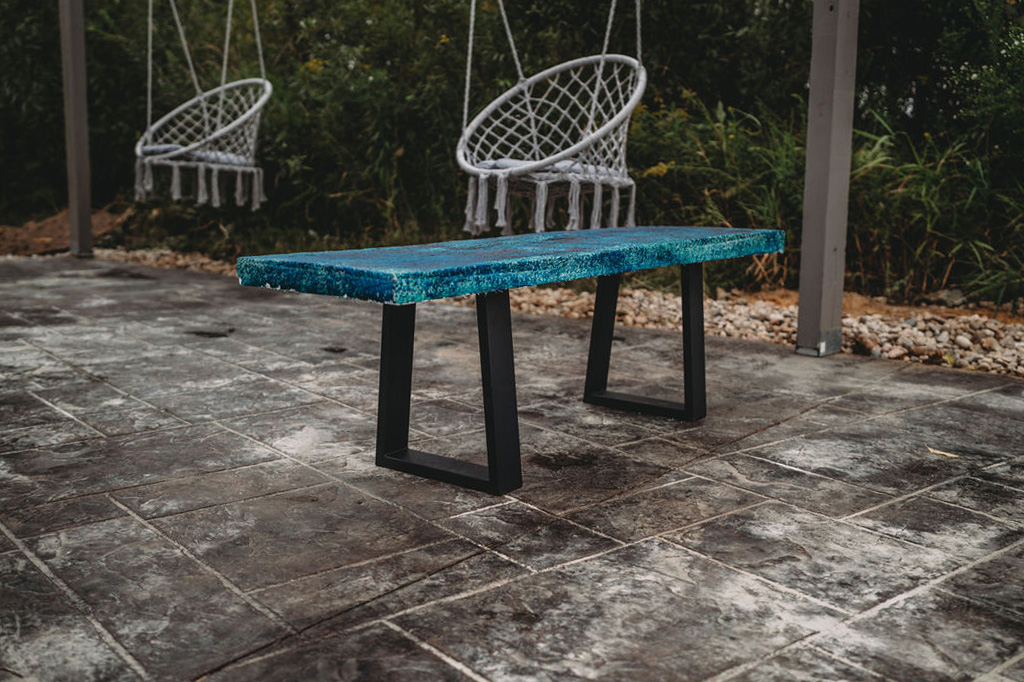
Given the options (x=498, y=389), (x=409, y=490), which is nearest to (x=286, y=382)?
(x=409, y=490)

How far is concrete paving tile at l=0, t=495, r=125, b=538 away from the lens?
1938 mm

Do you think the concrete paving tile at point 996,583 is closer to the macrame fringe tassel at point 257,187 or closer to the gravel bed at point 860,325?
the gravel bed at point 860,325

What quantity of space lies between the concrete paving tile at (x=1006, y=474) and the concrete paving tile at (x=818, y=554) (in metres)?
0.55

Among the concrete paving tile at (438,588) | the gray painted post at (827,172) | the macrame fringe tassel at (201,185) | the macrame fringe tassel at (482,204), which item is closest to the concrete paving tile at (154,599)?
the concrete paving tile at (438,588)

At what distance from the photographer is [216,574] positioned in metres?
1.72

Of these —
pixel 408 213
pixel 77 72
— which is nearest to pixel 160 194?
pixel 77 72

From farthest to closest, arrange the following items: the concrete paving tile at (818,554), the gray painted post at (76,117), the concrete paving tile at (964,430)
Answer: the gray painted post at (76,117) → the concrete paving tile at (964,430) → the concrete paving tile at (818,554)

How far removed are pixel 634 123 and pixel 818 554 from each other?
4.31m

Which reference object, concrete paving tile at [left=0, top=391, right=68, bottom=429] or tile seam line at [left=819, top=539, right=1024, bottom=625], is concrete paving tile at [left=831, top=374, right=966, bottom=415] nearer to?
tile seam line at [left=819, top=539, right=1024, bottom=625]

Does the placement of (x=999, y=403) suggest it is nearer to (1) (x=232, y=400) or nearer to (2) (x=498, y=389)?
(2) (x=498, y=389)

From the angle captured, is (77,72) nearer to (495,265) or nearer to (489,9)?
(489,9)

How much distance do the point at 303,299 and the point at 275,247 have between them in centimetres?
167

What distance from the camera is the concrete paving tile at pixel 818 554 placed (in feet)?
5.55

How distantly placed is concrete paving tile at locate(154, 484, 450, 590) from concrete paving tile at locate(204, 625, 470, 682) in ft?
0.84
